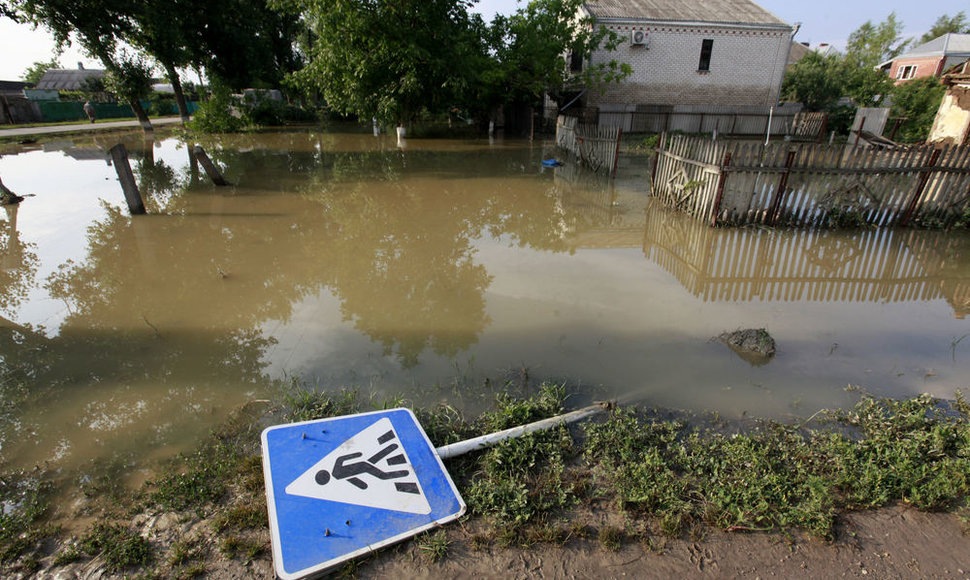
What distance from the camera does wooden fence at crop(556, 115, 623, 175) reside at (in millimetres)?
13106

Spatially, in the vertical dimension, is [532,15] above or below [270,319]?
above

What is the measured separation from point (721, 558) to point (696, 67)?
26.6 m

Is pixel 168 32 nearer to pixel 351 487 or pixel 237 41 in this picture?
pixel 237 41

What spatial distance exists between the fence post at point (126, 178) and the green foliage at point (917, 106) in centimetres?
2543

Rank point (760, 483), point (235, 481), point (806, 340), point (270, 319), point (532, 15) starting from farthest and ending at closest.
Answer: point (532, 15) < point (270, 319) < point (806, 340) < point (235, 481) < point (760, 483)

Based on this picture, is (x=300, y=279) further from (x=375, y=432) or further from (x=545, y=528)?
(x=545, y=528)

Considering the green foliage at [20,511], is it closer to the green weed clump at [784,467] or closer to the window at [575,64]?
the green weed clump at [784,467]

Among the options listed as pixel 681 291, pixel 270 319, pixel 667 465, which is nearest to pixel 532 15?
pixel 681 291

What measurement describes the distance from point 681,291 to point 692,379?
2.16 meters

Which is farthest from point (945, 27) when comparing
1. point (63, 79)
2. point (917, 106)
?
point (63, 79)

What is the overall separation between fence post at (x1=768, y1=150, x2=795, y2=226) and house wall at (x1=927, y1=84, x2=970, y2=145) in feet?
26.6

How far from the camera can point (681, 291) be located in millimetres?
6109

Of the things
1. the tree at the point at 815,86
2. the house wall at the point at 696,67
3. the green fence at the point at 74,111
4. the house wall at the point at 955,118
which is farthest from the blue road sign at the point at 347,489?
the green fence at the point at 74,111

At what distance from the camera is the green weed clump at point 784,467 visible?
2.72 metres
